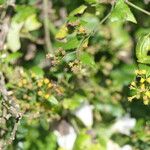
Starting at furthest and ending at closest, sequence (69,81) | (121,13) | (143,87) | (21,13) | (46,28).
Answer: (46,28) → (21,13) → (69,81) → (121,13) → (143,87)

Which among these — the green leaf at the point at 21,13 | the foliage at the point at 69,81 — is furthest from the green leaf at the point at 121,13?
the green leaf at the point at 21,13

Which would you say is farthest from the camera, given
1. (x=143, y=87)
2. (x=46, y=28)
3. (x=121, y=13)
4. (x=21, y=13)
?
(x=46, y=28)

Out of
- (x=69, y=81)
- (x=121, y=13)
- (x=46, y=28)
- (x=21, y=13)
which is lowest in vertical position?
(x=69, y=81)

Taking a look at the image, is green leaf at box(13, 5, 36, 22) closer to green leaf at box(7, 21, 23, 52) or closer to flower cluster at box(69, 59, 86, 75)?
green leaf at box(7, 21, 23, 52)

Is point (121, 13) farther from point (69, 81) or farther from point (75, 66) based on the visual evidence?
point (69, 81)

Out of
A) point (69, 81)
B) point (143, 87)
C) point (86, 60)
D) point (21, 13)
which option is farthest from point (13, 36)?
point (143, 87)

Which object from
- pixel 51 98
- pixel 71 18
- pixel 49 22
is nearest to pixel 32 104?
pixel 51 98

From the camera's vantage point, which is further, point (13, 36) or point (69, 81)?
point (13, 36)
